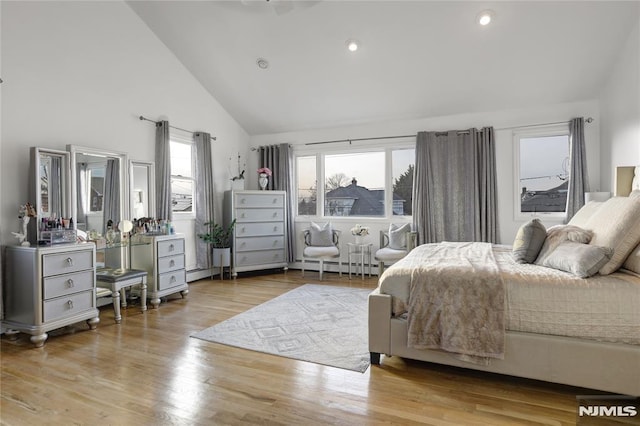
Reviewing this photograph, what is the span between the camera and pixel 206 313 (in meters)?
3.77

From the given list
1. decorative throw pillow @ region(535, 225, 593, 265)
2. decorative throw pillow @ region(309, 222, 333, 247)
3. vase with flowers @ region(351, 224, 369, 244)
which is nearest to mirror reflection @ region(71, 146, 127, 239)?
decorative throw pillow @ region(309, 222, 333, 247)

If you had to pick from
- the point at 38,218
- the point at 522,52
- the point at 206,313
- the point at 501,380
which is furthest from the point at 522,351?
the point at 38,218

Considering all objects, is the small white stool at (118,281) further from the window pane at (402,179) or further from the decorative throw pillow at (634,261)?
the decorative throw pillow at (634,261)

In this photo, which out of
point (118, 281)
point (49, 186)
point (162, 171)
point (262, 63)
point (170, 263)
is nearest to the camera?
point (49, 186)

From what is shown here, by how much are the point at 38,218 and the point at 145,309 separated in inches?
54.1

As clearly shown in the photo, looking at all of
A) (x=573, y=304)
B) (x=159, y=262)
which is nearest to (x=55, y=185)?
(x=159, y=262)

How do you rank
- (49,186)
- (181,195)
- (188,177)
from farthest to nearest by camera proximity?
(188,177), (181,195), (49,186)

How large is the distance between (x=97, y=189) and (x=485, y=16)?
448 centimetres

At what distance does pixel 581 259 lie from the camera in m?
2.11

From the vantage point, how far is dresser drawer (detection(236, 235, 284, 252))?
5531mm

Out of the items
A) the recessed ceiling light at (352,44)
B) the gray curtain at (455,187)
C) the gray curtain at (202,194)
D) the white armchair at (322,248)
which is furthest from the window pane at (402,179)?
the gray curtain at (202,194)

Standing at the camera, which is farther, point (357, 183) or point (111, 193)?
point (357, 183)

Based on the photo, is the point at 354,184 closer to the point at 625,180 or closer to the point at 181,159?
the point at 181,159

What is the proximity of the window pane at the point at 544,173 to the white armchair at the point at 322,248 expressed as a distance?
2.69 m
